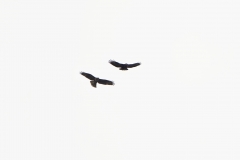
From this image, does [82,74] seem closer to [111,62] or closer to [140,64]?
[111,62]

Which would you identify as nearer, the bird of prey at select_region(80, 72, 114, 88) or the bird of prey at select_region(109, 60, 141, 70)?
the bird of prey at select_region(80, 72, 114, 88)

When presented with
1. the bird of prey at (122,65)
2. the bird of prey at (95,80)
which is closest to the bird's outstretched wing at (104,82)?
the bird of prey at (95,80)

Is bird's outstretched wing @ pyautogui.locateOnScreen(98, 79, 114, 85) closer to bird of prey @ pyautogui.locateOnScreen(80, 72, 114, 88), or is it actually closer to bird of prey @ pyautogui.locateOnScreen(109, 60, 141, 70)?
bird of prey @ pyautogui.locateOnScreen(80, 72, 114, 88)

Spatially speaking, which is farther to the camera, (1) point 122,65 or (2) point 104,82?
(1) point 122,65

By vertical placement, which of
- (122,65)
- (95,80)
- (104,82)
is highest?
(122,65)

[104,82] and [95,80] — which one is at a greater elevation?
[95,80]

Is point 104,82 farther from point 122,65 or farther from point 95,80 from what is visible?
point 122,65

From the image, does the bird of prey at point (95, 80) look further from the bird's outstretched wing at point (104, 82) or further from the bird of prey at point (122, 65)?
the bird of prey at point (122, 65)

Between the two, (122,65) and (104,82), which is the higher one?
(122,65)

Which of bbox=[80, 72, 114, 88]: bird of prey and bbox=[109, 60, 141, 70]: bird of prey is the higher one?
bbox=[109, 60, 141, 70]: bird of prey

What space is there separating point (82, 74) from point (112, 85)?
3.23 metres

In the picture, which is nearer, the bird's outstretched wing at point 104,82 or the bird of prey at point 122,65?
the bird's outstretched wing at point 104,82

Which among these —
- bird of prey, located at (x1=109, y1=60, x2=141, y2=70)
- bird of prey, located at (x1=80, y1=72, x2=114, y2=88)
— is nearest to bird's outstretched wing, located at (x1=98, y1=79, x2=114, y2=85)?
bird of prey, located at (x1=80, y1=72, x2=114, y2=88)

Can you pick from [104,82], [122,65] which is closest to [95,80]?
[104,82]
